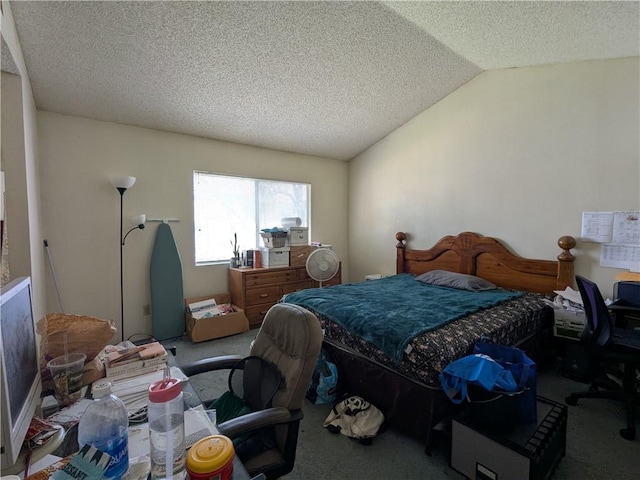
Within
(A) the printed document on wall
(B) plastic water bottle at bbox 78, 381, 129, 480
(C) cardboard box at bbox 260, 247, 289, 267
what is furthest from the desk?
(A) the printed document on wall

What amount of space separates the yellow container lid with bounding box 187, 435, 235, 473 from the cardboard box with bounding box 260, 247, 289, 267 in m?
3.30

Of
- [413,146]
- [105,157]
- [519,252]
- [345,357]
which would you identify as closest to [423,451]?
[345,357]

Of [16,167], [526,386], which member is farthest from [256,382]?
[16,167]

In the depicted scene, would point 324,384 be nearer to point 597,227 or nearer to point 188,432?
point 188,432

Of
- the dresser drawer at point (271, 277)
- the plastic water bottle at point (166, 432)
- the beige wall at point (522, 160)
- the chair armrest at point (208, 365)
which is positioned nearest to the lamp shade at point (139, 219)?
the dresser drawer at point (271, 277)

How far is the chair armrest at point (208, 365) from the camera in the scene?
1.39 metres

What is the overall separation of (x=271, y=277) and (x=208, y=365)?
98.7 inches

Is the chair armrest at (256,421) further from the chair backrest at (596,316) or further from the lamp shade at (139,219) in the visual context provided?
the lamp shade at (139,219)

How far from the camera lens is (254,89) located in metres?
2.97

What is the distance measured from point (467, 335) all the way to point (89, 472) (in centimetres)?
192

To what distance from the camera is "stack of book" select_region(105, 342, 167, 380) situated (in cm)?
124

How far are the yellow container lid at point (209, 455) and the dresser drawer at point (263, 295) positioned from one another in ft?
10.4

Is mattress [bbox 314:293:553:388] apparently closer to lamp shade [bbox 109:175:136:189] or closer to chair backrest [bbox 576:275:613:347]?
chair backrest [bbox 576:275:613:347]

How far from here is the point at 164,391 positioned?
29.7 inches
